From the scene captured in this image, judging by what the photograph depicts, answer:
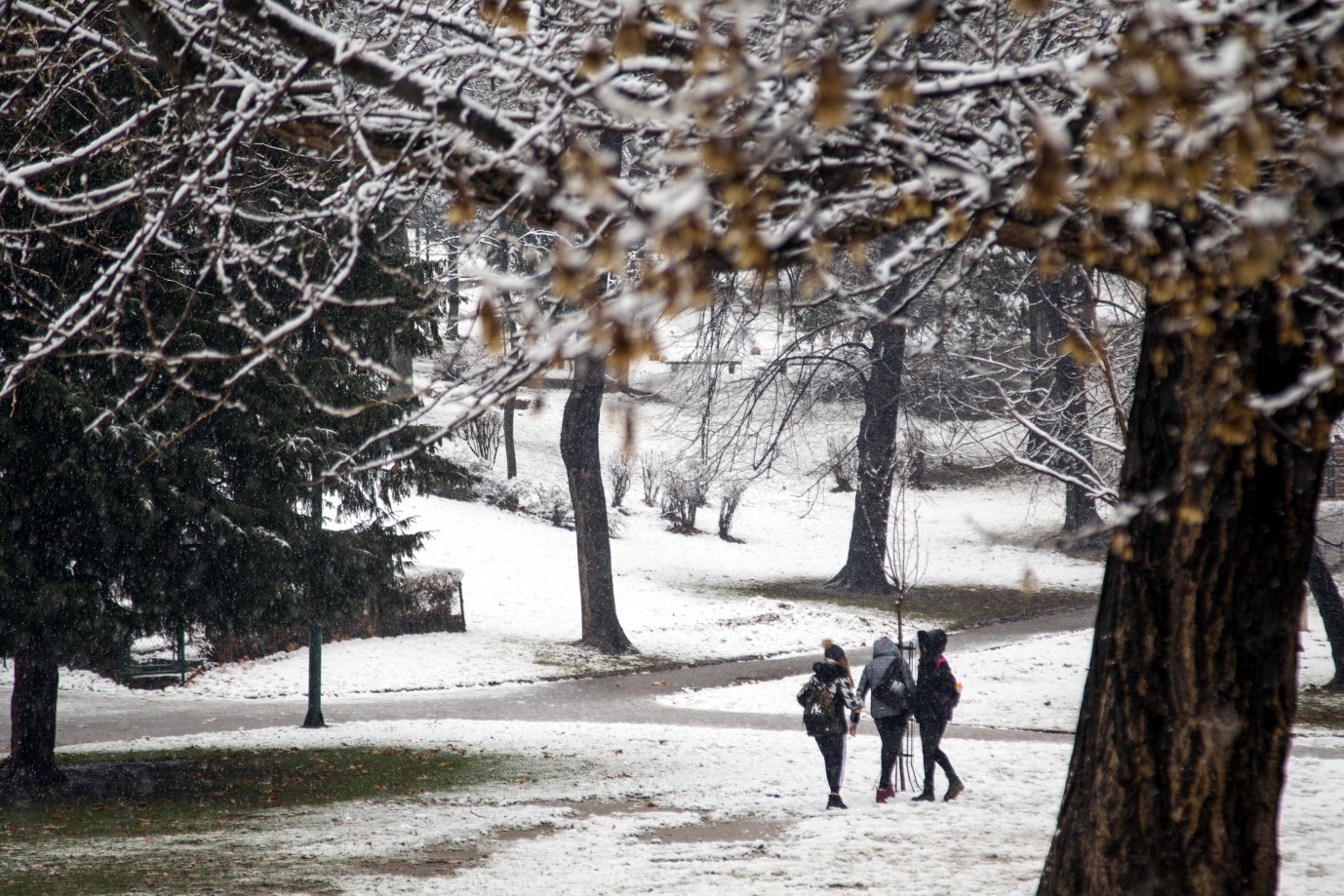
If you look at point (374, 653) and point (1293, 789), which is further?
point (374, 653)

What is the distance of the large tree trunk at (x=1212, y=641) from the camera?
381cm

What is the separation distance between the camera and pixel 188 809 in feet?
30.8

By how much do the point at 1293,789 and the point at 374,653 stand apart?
13.8 meters

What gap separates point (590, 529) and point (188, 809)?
1057 cm

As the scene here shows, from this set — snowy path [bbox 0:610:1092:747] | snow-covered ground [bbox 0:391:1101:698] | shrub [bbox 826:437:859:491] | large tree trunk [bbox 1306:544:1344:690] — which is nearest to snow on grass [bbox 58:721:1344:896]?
snowy path [bbox 0:610:1092:747]

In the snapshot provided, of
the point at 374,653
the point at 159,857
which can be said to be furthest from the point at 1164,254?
the point at 374,653

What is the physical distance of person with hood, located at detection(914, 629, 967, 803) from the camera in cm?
923

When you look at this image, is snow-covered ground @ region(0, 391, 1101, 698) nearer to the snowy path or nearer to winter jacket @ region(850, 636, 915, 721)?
the snowy path

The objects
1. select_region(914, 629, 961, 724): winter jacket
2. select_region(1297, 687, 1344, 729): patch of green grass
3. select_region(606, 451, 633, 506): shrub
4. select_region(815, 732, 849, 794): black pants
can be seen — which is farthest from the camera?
select_region(606, 451, 633, 506): shrub

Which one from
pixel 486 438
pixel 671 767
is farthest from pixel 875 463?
pixel 671 767

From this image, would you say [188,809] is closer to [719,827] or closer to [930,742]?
[719,827]

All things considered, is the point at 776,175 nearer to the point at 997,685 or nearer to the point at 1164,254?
the point at 1164,254

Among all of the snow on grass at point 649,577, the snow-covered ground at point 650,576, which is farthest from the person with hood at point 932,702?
the snow on grass at point 649,577

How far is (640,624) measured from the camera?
866 inches
